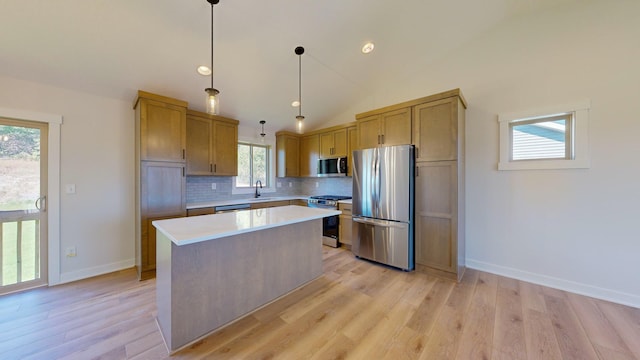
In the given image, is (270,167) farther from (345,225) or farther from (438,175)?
(438,175)

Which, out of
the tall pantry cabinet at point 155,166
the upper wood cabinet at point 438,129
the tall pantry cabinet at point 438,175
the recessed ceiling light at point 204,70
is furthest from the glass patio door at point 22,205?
the upper wood cabinet at point 438,129

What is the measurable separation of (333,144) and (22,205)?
436cm

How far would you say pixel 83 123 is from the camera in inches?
114

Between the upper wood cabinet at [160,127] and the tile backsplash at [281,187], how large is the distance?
90 cm

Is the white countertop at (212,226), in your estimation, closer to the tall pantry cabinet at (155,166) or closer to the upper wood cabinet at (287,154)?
the tall pantry cabinet at (155,166)

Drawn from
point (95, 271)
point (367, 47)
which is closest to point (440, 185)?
point (367, 47)

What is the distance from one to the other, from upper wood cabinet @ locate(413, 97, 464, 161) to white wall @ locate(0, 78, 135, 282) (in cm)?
407

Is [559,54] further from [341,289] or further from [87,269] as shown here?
[87,269]

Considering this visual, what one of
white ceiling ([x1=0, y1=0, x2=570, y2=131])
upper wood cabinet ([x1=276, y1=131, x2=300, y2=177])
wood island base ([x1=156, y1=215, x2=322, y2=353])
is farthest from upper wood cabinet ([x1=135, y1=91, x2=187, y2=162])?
upper wood cabinet ([x1=276, y1=131, x2=300, y2=177])

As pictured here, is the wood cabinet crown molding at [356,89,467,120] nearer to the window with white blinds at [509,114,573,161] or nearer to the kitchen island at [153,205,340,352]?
the window with white blinds at [509,114,573,161]

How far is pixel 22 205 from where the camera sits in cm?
260

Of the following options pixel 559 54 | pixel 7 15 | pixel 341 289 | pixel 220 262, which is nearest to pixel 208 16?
pixel 7 15

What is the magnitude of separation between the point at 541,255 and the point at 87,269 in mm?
5765

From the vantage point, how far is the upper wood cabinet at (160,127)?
2.92 metres
